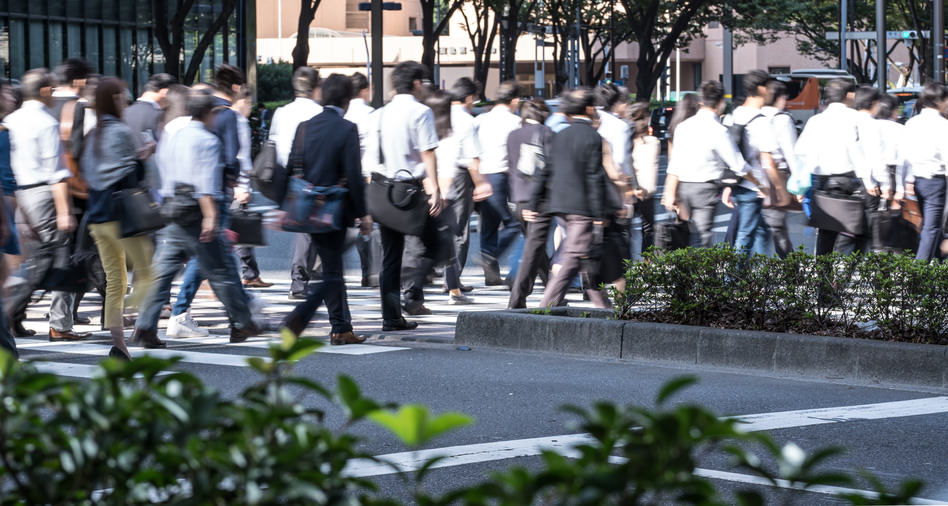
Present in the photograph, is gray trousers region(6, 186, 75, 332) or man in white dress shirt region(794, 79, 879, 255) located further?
man in white dress shirt region(794, 79, 879, 255)

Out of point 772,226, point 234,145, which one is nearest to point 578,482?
point 234,145

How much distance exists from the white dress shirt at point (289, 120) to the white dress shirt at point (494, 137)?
5.96 ft

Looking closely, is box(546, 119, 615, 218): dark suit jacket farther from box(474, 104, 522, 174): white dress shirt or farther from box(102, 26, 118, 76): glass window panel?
box(102, 26, 118, 76): glass window panel

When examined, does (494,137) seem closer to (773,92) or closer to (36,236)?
(773,92)

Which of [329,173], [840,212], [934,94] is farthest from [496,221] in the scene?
[934,94]

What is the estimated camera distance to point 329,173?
28.8 feet

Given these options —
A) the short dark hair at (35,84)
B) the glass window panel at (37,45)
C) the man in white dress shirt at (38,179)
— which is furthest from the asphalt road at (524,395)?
the glass window panel at (37,45)

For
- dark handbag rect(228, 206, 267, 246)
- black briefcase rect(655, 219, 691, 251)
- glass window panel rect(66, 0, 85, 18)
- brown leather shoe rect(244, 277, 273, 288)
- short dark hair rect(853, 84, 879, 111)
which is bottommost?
brown leather shoe rect(244, 277, 273, 288)

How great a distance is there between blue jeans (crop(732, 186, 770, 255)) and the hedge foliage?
86.1 inches

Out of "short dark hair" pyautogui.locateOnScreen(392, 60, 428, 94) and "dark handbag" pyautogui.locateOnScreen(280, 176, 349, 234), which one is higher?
"short dark hair" pyautogui.locateOnScreen(392, 60, 428, 94)

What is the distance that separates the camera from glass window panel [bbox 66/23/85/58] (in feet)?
122

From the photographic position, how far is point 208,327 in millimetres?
10211

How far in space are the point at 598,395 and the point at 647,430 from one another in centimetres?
547

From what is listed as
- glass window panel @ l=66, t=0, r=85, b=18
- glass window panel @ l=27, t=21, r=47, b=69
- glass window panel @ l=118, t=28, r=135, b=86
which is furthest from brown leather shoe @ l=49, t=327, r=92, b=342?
glass window panel @ l=118, t=28, r=135, b=86
